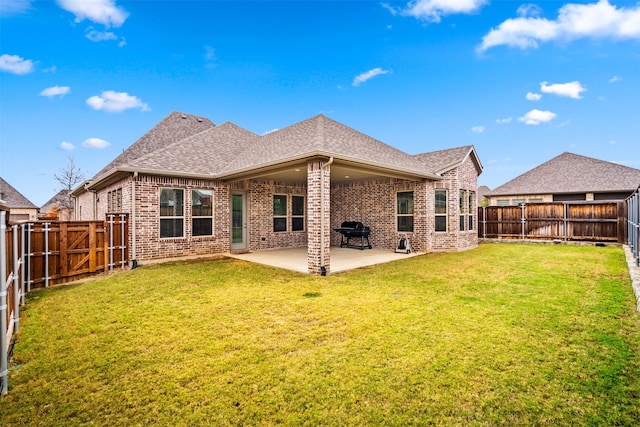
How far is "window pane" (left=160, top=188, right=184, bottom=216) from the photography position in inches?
358

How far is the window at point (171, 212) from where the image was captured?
359 inches

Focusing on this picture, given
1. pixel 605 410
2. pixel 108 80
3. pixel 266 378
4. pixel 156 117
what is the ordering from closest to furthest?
pixel 605 410
pixel 266 378
pixel 108 80
pixel 156 117

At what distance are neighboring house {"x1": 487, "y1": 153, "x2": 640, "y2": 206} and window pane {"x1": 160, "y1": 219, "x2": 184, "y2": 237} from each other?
2393 cm

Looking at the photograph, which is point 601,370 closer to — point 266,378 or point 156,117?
point 266,378

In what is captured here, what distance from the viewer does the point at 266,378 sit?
2643 millimetres

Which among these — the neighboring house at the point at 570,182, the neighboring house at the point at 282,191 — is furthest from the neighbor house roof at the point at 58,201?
the neighboring house at the point at 570,182

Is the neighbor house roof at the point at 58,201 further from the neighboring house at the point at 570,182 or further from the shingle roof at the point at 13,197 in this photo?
the neighboring house at the point at 570,182

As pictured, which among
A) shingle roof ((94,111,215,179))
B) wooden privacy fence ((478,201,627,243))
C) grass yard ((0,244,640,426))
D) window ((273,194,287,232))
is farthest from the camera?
shingle roof ((94,111,215,179))

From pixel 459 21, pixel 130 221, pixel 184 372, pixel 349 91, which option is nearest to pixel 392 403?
pixel 184 372

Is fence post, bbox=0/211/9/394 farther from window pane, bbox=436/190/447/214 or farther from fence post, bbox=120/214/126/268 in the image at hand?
window pane, bbox=436/190/447/214

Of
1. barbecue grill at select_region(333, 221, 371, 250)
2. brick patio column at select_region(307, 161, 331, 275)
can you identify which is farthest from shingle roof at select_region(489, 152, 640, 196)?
brick patio column at select_region(307, 161, 331, 275)

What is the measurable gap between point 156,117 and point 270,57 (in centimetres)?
815

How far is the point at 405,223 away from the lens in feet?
38.3

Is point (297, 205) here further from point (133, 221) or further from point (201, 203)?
point (133, 221)
